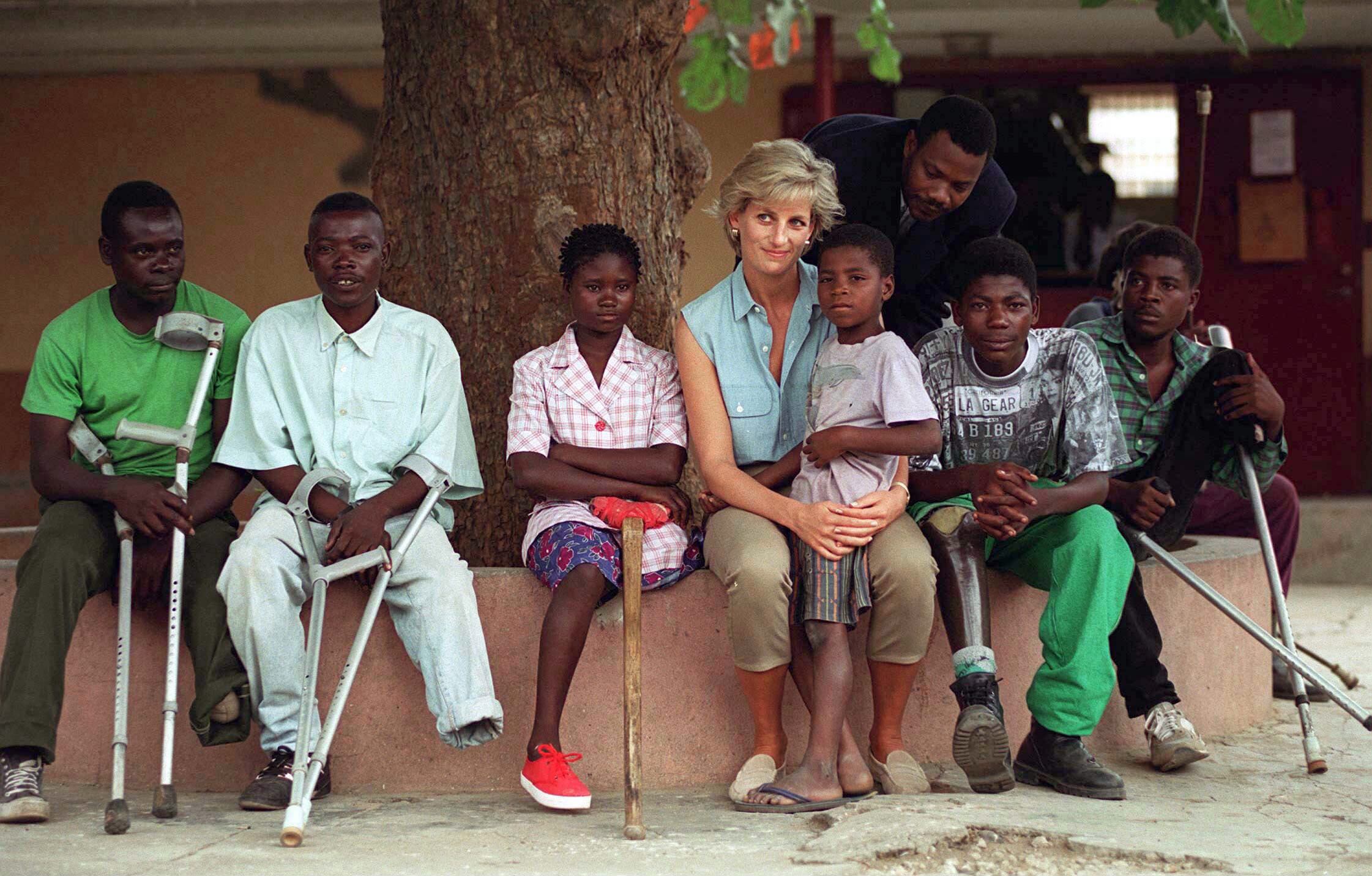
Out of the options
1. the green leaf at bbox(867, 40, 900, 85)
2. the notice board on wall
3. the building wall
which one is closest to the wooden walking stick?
the green leaf at bbox(867, 40, 900, 85)

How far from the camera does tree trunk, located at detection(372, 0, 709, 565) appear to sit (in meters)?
4.26

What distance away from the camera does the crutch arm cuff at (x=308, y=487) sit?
3.45 meters

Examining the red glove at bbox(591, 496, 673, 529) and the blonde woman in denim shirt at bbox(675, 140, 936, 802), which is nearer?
the blonde woman in denim shirt at bbox(675, 140, 936, 802)

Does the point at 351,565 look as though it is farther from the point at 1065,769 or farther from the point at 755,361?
the point at 1065,769

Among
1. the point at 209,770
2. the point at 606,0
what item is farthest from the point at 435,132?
the point at 209,770

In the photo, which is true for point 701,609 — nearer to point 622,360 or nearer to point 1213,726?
point 622,360

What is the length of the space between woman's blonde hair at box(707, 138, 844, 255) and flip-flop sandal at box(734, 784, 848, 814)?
1.39 metres

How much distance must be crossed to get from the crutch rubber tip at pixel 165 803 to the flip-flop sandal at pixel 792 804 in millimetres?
1283

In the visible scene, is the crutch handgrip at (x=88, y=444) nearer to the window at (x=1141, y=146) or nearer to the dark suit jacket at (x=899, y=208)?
the dark suit jacket at (x=899, y=208)

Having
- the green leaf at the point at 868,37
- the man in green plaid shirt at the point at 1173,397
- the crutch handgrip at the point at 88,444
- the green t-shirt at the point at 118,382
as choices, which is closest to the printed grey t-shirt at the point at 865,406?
the man in green plaid shirt at the point at 1173,397

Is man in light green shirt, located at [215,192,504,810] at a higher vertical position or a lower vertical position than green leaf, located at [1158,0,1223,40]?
lower

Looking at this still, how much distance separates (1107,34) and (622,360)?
5022 millimetres

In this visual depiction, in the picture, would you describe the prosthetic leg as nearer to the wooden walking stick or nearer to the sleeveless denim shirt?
the sleeveless denim shirt

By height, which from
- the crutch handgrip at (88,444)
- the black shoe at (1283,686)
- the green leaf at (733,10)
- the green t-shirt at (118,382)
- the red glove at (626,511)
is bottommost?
the black shoe at (1283,686)
